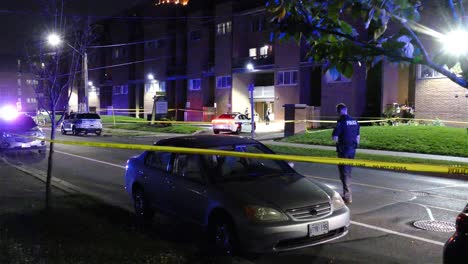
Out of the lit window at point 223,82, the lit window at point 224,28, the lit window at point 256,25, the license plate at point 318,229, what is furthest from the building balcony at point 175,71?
the license plate at point 318,229

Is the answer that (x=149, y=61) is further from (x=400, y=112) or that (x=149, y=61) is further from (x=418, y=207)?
(x=418, y=207)

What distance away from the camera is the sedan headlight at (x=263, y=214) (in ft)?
18.4

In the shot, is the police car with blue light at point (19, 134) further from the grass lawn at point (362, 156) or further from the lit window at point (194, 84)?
the lit window at point (194, 84)

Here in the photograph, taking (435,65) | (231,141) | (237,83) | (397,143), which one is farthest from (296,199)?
(237,83)

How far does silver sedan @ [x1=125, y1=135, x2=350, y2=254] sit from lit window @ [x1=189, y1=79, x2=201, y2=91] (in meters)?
45.2

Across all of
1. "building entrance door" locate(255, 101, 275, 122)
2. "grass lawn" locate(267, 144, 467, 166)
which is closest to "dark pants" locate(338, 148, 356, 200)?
"grass lawn" locate(267, 144, 467, 166)

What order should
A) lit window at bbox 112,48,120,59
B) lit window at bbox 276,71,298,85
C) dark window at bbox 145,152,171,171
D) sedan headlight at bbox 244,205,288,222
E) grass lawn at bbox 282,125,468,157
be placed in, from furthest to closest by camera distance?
lit window at bbox 112,48,120,59 → lit window at bbox 276,71,298,85 → grass lawn at bbox 282,125,468,157 → dark window at bbox 145,152,171,171 → sedan headlight at bbox 244,205,288,222

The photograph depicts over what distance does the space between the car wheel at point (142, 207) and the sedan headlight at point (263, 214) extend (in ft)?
8.65

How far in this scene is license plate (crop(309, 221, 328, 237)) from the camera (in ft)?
18.6

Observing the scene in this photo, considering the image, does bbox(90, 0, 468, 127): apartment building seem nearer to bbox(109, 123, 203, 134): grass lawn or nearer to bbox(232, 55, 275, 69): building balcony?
bbox(232, 55, 275, 69): building balcony

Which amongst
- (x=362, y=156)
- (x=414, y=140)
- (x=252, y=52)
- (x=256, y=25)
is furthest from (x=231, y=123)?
(x=252, y=52)

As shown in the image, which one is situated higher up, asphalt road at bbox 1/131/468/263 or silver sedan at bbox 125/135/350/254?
silver sedan at bbox 125/135/350/254

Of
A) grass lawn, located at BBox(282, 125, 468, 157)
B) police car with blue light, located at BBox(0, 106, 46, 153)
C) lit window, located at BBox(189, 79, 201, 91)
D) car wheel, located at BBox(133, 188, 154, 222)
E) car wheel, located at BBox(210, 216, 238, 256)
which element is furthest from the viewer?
lit window, located at BBox(189, 79, 201, 91)

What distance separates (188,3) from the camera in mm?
53281
